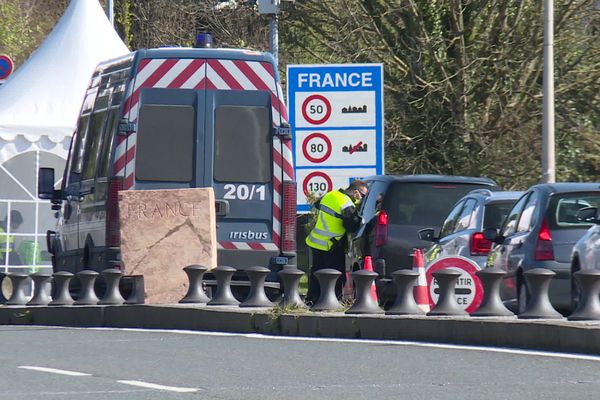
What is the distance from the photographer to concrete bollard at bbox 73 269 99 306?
16531 mm

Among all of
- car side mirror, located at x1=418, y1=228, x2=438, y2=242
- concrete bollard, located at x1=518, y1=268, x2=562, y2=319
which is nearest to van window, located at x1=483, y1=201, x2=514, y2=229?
car side mirror, located at x1=418, y1=228, x2=438, y2=242

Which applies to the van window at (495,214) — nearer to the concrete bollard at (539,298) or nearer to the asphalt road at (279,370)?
the asphalt road at (279,370)

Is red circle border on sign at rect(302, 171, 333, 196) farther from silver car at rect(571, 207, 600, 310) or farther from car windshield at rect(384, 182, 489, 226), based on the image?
silver car at rect(571, 207, 600, 310)

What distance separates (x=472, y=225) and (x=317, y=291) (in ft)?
7.42

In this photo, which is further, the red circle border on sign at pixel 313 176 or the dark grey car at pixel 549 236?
the red circle border on sign at pixel 313 176

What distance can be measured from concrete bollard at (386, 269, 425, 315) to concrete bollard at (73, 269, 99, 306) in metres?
3.64

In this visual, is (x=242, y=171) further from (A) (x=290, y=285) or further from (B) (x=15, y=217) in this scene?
(B) (x=15, y=217)

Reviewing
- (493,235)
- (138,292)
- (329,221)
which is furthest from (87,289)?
(493,235)

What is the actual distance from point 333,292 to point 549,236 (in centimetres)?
200

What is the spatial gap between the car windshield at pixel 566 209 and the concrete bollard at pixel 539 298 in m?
1.83

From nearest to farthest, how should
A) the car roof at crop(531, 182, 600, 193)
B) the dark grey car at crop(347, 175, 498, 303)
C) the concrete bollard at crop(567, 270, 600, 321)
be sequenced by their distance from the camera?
the concrete bollard at crop(567, 270, 600, 321), the car roof at crop(531, 182, 600, 193), the dark grey car at crop(347, 175, 498, 303)

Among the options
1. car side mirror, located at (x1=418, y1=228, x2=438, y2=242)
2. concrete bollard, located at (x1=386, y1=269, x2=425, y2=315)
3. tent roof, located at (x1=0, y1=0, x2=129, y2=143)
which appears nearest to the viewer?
concrete bollard, located at (x1=386, y1=269, x2=425, y2=315)

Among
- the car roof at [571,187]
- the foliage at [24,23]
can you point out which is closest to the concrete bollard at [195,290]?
the car roof at [571,187]

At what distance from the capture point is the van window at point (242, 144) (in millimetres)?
16203
